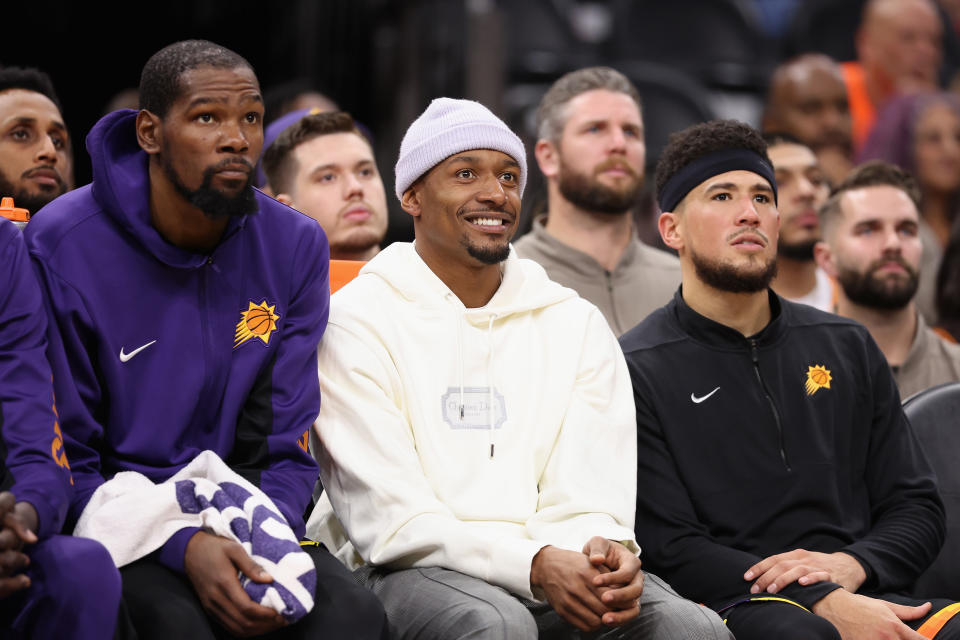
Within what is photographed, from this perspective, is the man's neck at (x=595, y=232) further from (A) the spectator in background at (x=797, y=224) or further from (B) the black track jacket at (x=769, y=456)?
(B) the black track jacket at (x=769, y=456)

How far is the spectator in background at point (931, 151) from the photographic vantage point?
6.71 m

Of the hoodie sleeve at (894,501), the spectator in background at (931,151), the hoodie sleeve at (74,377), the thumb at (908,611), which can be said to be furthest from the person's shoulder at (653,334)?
the spectator in background at (931,151)

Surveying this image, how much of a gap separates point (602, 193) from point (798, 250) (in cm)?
84

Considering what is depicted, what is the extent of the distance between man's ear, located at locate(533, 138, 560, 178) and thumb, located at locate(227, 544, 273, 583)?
2793 mm

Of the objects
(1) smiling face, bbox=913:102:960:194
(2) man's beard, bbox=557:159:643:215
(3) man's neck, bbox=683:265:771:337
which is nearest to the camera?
(3) man's neck, bbox=683:265:771:337

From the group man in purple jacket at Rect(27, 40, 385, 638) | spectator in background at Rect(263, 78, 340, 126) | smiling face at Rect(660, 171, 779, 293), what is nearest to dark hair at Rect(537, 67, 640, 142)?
spectator in background at Rect(263, 78, 340, 126)

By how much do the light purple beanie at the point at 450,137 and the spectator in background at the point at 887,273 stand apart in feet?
5.56

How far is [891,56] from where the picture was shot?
777cm

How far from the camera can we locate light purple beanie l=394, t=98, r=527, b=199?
3.69 metres

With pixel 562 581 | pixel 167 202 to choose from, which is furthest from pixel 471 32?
pixel 562 581

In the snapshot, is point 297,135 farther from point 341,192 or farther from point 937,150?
point 937,150

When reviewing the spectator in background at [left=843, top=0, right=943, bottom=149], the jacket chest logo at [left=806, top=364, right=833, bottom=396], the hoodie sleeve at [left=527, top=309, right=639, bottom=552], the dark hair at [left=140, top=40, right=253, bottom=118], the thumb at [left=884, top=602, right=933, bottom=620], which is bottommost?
the thumb at [left=884, top=602, right=933, bottom=620]

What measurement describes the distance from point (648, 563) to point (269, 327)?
4.00ft

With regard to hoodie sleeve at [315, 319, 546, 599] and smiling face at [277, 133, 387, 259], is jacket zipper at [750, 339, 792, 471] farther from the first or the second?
smiling face at [277, 133, 387, 259]
